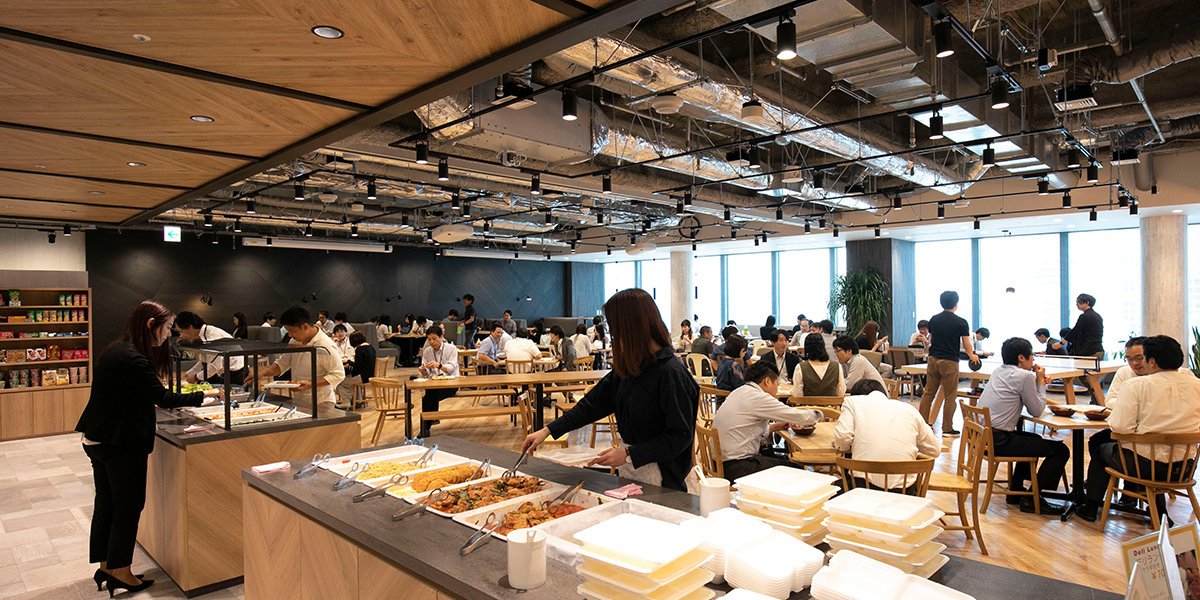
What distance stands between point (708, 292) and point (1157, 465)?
52.9 feet

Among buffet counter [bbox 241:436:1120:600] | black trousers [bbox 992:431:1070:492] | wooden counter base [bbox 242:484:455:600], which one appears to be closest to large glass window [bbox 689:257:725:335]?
black trousers [bbox 992:431:1070:492]

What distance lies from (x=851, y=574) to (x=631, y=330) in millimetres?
1380

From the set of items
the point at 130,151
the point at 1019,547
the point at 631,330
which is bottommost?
the point at 1019,547

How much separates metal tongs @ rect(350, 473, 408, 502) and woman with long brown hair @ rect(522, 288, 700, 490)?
1.62 ft

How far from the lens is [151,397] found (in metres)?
3.73

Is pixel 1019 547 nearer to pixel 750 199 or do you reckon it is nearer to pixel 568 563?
pixel 568 563

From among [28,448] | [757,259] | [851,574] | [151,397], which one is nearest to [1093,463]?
[851,574]

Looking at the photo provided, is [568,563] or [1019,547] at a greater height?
[568,563]

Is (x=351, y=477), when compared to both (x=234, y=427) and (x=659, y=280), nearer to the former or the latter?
(x=234, y=427)

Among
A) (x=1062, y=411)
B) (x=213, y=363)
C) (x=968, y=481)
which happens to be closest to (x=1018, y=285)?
(x=1062, y=411)

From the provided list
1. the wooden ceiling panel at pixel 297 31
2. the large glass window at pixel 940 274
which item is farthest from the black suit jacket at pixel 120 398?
the large glass window at pixel 940 274

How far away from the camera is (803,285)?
59.9 feet

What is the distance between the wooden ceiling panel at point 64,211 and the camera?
20.5 feet

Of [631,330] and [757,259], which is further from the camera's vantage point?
[757,259]
